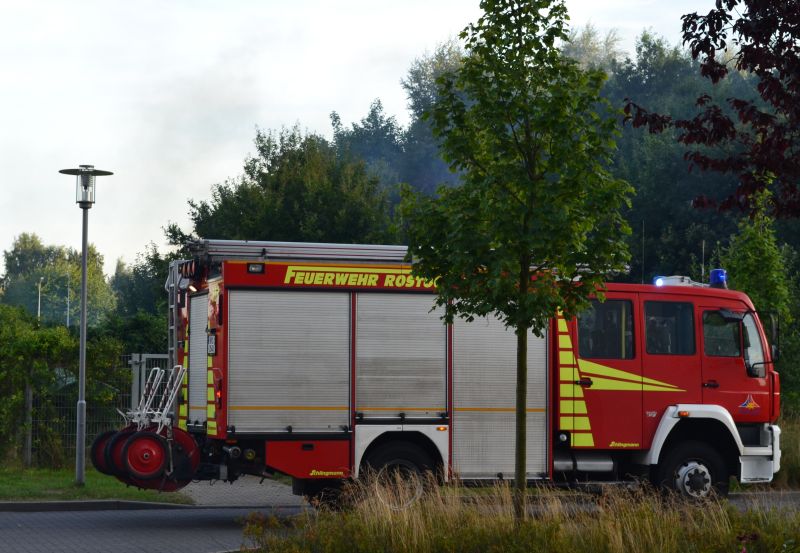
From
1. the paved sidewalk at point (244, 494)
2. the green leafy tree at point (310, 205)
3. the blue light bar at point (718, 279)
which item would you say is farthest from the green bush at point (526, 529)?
the green leafy tree at point (310, 205)

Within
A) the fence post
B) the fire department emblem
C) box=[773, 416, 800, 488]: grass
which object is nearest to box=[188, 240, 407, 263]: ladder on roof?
the fire department emblem

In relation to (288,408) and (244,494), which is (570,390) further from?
(244,494)

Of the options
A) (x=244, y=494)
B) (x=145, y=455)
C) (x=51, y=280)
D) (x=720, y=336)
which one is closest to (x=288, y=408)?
(x=145, y=455)

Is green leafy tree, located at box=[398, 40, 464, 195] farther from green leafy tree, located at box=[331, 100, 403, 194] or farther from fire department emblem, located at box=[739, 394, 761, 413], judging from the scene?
fire department emblem, located at box=[739, 394, 761, 413]

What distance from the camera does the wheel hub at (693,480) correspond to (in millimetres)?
14523

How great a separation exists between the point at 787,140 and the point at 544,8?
2511 mm

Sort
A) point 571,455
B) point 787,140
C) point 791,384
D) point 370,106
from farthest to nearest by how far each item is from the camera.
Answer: point 370,106, point 791,384, point 571,455, point 787,140

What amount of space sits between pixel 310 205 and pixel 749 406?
63.1 feet

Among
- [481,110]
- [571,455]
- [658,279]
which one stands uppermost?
[481,110]

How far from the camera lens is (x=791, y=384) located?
2208 centimetres

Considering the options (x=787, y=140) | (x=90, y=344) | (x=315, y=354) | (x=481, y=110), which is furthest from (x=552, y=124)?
(x=90, y=344)

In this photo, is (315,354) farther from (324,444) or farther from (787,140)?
(787,140)

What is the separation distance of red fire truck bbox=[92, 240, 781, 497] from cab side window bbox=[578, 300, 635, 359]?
0.05 ft

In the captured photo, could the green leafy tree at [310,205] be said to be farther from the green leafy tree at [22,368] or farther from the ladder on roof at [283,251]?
the ladder on roof at [283,251]
